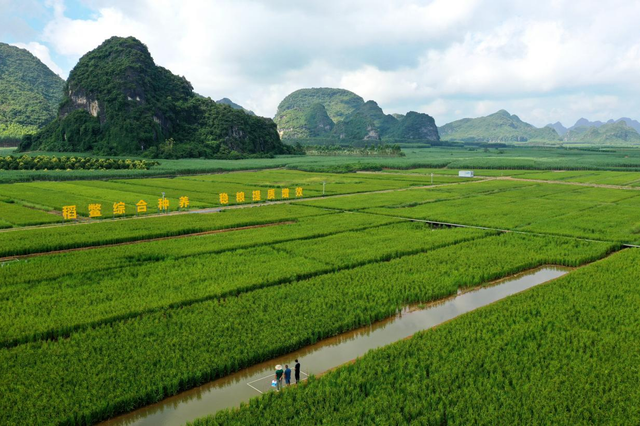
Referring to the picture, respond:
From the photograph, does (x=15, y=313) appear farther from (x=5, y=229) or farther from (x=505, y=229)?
(x=505, y=229)

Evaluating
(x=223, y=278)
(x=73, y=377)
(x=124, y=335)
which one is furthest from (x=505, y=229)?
(x=73, y=377)

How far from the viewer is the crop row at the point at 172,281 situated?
14477 mm

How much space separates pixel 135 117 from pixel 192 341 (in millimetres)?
106854

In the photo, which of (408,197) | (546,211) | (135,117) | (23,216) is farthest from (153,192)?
(135,117)

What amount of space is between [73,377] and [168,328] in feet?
10.6

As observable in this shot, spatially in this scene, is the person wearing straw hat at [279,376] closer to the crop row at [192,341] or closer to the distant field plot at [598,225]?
the crop row at [192,341]

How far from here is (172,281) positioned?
18547 mm

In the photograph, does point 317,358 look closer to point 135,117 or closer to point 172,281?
point 172,281

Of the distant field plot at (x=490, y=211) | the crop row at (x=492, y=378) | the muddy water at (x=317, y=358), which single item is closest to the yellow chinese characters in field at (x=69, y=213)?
the distant field plot at (x=490, y=211)

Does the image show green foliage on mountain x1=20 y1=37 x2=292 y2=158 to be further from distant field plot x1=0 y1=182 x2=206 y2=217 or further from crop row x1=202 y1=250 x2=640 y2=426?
crop row x1=202 y1=250 x2=640 y2=426

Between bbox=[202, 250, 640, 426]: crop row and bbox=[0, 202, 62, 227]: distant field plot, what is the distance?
27.2m

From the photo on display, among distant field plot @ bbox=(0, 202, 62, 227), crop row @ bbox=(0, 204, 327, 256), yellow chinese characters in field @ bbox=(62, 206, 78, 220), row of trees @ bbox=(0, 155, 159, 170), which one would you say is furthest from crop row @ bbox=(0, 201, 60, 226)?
row of trees @ bbox=(0, 155, 159, 170)

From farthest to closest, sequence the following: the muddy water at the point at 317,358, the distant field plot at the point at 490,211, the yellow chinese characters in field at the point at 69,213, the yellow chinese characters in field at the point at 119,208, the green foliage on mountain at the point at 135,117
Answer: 1. the green foliage on mountain at the point at 135,117
2. the yellow chinese characters in field at the point at 119,208
3. the distant field plot at the point at 490,211
4. the yellow chinese characters in field at the point at 69,213
5. the muddy water at the point at 317,358

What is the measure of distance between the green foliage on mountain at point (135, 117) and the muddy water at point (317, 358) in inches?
3855
